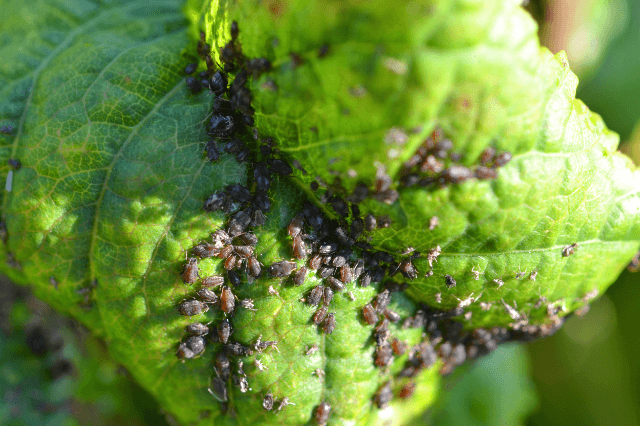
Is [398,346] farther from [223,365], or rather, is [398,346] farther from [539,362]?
[539,362]

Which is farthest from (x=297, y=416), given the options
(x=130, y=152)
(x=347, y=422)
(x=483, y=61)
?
(x=483, y=61)

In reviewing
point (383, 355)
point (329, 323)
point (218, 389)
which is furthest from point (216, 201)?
point (383, 355)

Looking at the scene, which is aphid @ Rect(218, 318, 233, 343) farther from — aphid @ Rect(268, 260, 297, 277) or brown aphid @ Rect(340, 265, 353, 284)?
brown aphid @ Rect(340, 265, 353, 284)

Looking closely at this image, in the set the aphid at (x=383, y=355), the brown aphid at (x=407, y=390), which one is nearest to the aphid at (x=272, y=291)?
the aphid at (x=383, y=355)

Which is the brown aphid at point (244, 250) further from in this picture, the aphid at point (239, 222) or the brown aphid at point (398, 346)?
the brown aphid at point (398, 346)

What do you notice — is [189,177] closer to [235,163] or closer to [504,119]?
[235,163]

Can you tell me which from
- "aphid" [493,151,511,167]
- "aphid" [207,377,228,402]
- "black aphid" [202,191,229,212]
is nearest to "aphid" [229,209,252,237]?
"black aphid" [202,191,229,212]
